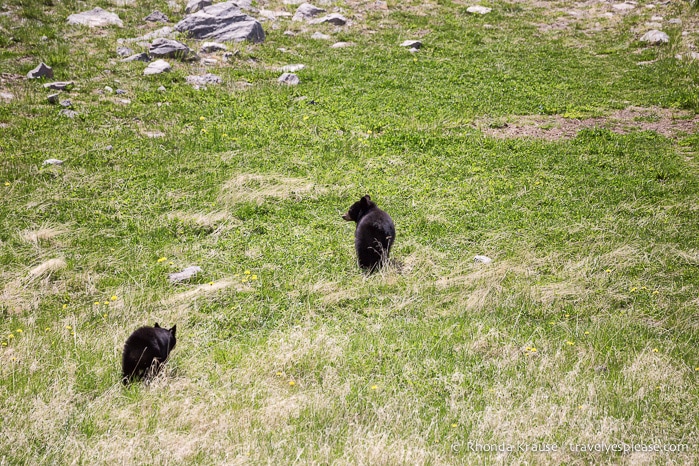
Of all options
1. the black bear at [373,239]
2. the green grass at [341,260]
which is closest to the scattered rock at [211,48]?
the green grass at [341,260]

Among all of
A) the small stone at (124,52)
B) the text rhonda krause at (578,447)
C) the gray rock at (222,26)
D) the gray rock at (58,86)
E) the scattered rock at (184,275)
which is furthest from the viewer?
the gray rock at (222,26)

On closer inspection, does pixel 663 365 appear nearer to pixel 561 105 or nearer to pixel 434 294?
pixel 434 294

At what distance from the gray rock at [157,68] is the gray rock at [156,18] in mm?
4675

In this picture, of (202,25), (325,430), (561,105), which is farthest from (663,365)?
(202,25)

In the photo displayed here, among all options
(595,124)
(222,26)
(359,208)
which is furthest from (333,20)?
(359,208)

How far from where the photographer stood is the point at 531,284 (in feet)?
27.9

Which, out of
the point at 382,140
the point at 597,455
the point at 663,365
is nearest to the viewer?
the point at 597,455

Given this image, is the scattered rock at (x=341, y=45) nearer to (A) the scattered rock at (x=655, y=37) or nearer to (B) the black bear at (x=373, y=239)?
(A) the scattered rock at (x=655, y=37)

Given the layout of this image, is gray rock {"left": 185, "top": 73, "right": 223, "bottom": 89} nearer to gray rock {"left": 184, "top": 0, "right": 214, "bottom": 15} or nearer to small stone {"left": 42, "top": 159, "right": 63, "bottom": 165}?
small stone {"left": 42, "top": 159, "right": 63, "bottom": 165}

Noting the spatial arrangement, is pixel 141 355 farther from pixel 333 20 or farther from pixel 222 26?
pixel 333 20

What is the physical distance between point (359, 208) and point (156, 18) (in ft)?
48.4

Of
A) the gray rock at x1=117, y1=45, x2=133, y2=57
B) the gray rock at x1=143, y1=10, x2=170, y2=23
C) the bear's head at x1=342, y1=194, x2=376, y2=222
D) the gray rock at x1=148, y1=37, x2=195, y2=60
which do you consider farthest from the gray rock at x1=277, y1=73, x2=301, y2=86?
the bear's head at x1=342, y1=194, x2=376, y2=222

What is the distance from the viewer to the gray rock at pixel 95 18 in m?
19.4

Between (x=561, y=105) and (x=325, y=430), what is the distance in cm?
1310
